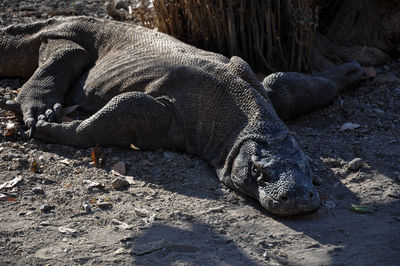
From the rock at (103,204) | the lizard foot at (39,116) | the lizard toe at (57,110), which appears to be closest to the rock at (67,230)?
the rock at (103,204)

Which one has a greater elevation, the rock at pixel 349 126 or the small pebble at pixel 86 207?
the small pebble at pixel 86 207

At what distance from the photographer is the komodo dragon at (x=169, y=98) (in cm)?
416

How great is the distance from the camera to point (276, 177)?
12.9 ft

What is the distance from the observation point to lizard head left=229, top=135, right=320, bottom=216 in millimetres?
3818

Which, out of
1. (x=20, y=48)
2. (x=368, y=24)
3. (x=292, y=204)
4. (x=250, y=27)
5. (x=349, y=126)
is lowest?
(x=349, y=126)

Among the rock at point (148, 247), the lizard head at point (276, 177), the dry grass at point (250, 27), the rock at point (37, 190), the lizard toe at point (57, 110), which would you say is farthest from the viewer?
the dry grass at point (250, 27)

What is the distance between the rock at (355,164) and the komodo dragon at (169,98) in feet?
1.89

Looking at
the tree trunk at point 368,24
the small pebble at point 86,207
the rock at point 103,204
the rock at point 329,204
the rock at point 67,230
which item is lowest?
the rock at point 329,204

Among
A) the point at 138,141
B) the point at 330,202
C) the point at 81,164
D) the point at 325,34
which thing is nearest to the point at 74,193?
the point at 81,164

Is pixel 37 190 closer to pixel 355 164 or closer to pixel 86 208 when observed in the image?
pixel 86 208

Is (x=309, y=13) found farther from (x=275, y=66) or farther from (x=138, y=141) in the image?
(x=138, y=141)

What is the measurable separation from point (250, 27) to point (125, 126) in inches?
83.6

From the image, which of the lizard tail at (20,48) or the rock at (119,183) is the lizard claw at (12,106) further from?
the rock at (119,183)

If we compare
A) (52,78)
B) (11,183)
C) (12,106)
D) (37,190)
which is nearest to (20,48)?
(52,78)
